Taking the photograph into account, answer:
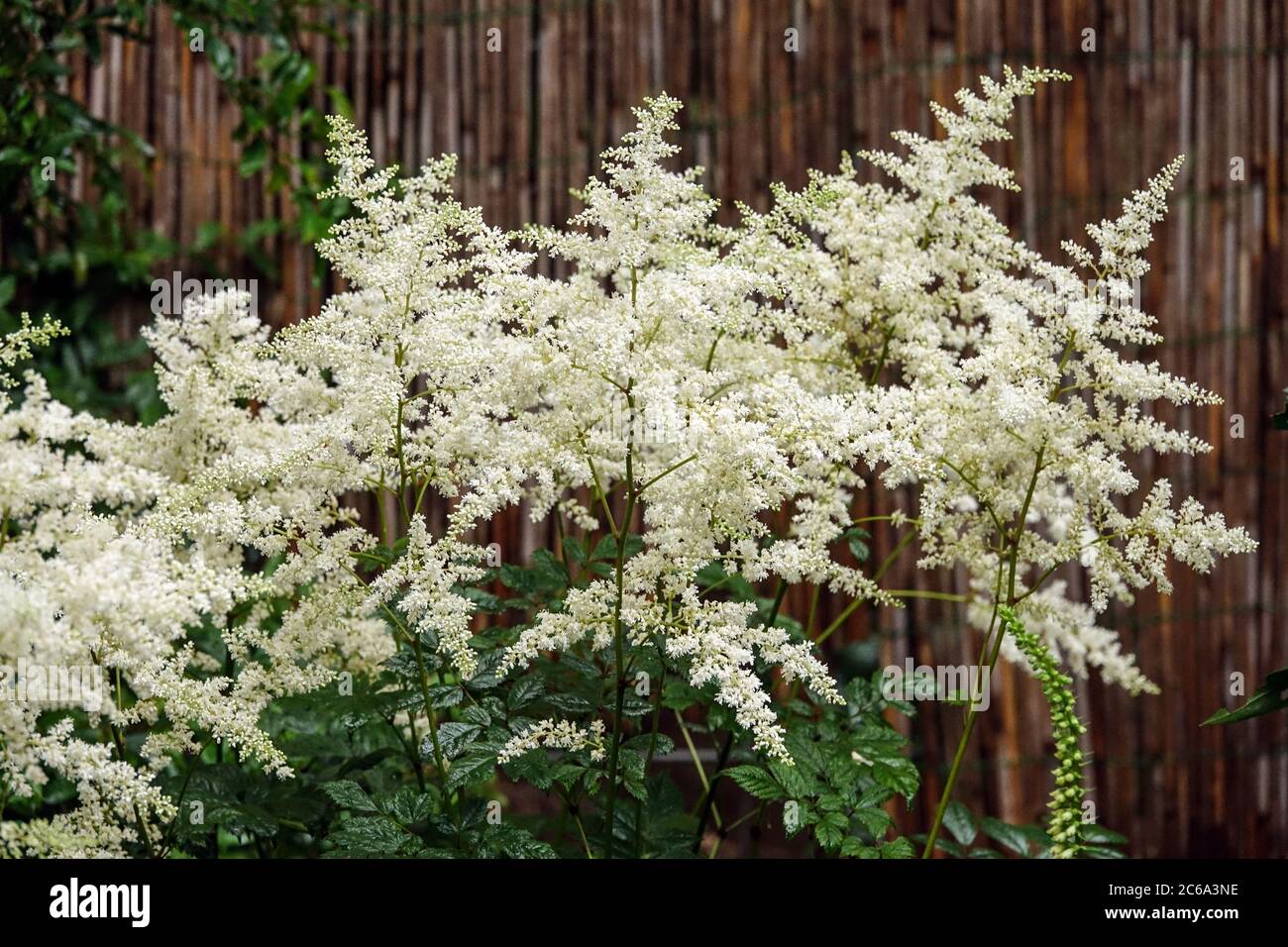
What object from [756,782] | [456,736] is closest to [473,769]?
[456,736]

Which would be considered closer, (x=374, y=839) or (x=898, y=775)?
(x=374, y=839)

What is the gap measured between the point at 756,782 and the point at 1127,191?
2.29 meters

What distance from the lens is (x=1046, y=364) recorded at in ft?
4.84

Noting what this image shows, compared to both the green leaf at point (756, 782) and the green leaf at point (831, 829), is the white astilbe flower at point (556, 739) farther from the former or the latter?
the green leaf at point (831, 829)

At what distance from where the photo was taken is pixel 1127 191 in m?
3.15

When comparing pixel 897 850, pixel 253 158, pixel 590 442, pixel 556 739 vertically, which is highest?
pixel 253 158

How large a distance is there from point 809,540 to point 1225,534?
0.47m

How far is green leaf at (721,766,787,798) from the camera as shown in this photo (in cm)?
141

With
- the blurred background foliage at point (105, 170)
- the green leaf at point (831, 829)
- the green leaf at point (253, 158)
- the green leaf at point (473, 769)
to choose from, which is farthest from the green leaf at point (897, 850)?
the green leaf at point (253, 158)

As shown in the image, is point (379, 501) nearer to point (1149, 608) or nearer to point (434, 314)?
point (434, 314)

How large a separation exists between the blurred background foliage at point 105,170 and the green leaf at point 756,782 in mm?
1106

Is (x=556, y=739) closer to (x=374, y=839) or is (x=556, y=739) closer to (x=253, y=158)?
(x=374, y=839)
